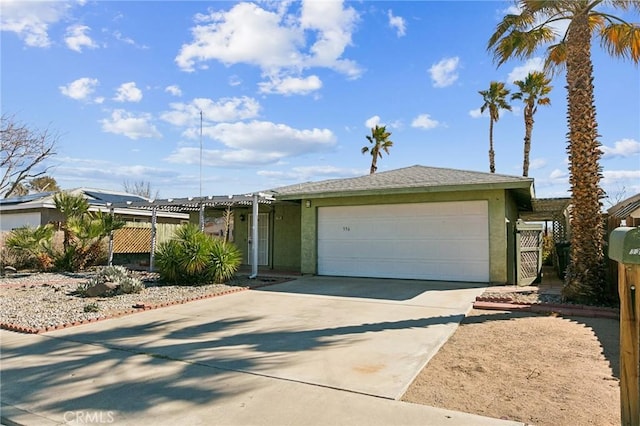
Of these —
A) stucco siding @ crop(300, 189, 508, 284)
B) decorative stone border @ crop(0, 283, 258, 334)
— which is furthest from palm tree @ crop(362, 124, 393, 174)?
decorative stone border @ crop(0, 283, 258, 334)

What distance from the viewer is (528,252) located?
38.8 feet

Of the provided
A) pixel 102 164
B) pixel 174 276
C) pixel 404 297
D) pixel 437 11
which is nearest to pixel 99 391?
pixel 404 297

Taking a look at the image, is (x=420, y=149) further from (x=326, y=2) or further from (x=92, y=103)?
(x=92, y=103)

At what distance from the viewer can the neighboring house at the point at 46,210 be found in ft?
63.9

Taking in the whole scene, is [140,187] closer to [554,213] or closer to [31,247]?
[31,247]

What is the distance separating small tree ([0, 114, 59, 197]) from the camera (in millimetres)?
22359

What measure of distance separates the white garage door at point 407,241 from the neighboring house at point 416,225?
1.1 inches

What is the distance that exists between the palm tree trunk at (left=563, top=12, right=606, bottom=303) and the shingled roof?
77.2 inches

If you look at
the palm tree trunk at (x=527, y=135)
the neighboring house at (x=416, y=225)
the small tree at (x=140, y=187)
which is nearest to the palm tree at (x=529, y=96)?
the palm tree trunk at (x=527, y=135)

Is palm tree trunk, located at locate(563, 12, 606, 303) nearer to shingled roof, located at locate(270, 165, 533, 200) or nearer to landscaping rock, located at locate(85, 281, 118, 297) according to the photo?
shingled roof, located at locate(270, 165, 533, 200)

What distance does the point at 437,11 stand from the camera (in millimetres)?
10484

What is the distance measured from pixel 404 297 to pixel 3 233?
16385 millimetres

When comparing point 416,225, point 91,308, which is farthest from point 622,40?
point 91,308

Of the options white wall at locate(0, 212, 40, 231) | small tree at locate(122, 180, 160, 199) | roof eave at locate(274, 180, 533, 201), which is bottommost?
white wall at locate(0, 212, 40, 231)
